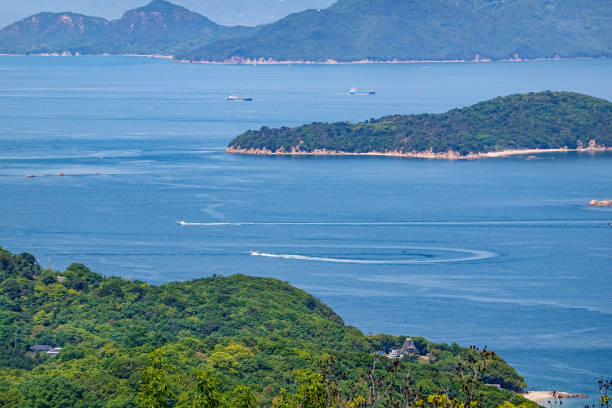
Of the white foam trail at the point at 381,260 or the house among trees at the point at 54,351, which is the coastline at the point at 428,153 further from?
the house among trees at the point at 54,351

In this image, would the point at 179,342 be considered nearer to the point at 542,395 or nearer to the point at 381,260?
the point at 542,395

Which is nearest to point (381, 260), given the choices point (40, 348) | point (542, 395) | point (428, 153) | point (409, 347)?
point (409, 347)

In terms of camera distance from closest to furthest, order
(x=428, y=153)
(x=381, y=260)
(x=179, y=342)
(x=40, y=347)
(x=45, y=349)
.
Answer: (x=179, y=342)
(x=45, y=349)
(x=40, y=347)
(x=381, y=260)
(x=428, y=153)

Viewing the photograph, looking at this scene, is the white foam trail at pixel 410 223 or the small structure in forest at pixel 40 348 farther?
the white foam trail at pixel 410 223

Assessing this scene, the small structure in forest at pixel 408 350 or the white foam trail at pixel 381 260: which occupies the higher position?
the white foam trail at pixel 381 260

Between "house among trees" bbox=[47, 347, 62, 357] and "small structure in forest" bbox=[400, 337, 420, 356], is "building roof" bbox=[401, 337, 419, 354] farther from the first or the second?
"house among trees" bbox=[47, 347, 62, 357]

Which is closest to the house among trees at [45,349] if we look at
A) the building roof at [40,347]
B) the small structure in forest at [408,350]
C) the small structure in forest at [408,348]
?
the building roof at [40,347]
